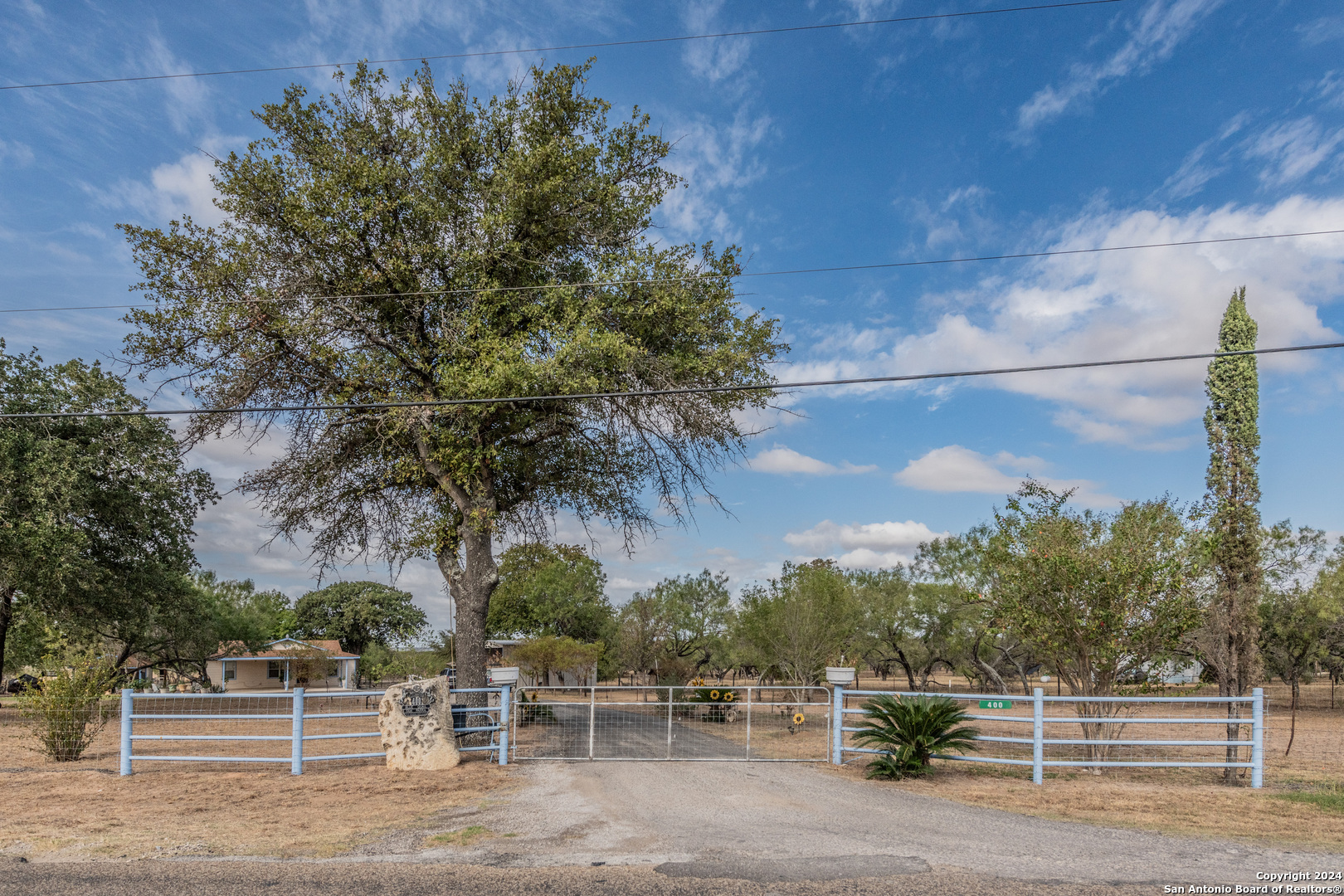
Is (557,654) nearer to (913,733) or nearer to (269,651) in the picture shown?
(913,733)

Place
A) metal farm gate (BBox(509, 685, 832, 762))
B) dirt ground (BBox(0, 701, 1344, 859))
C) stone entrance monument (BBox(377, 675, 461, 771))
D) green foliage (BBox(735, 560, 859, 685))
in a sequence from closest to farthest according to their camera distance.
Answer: dirt ground (BBox(0, 701, 1344, 859)) < stone entrance monument (BBox(377, 675, 461, 771)) < metal farm gate (BBox(509, 685, 832, 762)) < green foliage (BBox(735, 560, 859, 685))

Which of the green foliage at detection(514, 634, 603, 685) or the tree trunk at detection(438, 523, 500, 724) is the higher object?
the tree trunk at detection(438, 523, 500, 724)

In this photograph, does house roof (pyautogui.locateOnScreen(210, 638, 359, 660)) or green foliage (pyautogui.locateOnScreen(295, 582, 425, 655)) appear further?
green foliage (pyautogui.locateOnScreen(295, 582, 425, 655))

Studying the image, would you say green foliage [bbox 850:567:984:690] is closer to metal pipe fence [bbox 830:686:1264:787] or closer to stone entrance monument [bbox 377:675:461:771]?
metal pipe fence [bbox 830:686:1264:787]

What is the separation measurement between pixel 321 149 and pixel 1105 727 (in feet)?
58.5

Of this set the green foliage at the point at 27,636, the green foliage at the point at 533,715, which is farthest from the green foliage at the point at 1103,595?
the green foliage at the point at 27,636

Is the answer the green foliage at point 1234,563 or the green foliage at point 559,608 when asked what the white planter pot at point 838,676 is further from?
the green foliage at point 559,608

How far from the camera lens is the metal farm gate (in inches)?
520

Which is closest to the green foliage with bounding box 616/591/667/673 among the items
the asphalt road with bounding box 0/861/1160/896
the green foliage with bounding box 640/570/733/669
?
the green foliage with bounding box 640/570/733/669

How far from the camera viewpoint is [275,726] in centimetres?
2234

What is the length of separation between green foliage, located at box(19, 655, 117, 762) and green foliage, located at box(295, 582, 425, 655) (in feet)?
168

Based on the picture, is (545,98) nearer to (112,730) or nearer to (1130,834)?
(1130,834)

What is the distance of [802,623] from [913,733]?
52.5 ft

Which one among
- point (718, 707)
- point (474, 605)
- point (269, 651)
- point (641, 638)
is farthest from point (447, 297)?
point (269, 651)
